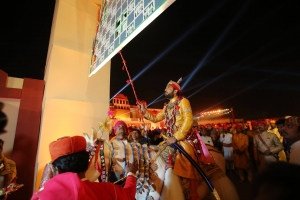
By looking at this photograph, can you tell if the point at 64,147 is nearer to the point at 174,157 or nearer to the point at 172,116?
the point at 174,157

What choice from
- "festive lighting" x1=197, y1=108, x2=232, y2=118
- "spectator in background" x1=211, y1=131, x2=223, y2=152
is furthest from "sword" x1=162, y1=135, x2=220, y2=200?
"festive lighting" x1=197, y1=108, x2=232, y2=118

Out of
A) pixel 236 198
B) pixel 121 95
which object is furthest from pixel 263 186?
pixel 121 95

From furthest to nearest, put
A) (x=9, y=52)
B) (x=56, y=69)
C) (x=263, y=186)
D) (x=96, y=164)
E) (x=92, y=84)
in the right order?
(x=9, y=52)
(x=92, y=84)
(x=56, y=69)
(x=96, y=164)
(x=263, y=186)

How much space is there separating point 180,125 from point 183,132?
0.31 metres

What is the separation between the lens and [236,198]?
315cm

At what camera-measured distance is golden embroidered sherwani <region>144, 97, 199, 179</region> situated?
2609mm

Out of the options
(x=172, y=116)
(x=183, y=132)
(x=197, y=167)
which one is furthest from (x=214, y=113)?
(x=197, y=167)

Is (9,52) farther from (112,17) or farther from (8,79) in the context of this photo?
(112,17)

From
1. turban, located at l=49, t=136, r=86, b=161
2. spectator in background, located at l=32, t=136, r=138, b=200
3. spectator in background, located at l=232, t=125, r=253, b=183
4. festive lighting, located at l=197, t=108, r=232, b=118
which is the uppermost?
festive lighting, located at l=197, t=108, r=232, b=118

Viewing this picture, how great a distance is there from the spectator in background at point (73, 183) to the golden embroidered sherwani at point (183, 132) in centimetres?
100

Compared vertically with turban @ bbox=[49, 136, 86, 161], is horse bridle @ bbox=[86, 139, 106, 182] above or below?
below

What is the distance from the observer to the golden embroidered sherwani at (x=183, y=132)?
2609 mm

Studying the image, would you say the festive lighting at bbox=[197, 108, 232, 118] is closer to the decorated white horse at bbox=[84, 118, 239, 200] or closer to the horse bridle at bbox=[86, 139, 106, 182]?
the decorated white horse at bbox=[84, 118, 239, 200]

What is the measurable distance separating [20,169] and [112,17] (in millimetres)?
3838
